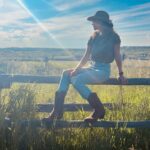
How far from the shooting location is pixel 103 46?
7359 millimetres

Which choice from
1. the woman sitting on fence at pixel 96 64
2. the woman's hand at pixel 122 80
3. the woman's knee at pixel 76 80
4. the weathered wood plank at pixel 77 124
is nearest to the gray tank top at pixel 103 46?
the woman sitting on fence at pixel 96 64

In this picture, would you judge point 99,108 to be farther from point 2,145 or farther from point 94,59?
point 2,145

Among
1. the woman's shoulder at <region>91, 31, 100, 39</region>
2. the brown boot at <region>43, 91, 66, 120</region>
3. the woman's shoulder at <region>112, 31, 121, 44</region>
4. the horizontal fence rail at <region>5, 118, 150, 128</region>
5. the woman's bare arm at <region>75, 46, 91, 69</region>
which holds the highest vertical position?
the woman's shoulder at <region>91, 31, 100, 39</region>

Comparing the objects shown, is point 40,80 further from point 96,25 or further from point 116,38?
point 116,38

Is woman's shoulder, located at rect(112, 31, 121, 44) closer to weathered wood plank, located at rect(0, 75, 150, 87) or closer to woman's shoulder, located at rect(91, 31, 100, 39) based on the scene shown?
woman's shoulder, located at rect(91, 31, 100, 39)

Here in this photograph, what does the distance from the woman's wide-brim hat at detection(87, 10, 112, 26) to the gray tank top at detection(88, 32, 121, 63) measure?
0.73 ft

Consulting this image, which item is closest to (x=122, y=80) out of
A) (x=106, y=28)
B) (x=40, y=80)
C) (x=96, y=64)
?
(x=96, y=64)

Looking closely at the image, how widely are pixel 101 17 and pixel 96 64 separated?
79 cm

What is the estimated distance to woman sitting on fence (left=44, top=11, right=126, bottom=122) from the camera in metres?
7.11

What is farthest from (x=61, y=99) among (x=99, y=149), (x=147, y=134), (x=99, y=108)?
(x=147, y=134)

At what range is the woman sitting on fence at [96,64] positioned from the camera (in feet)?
23.3

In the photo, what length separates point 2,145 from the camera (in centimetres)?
643

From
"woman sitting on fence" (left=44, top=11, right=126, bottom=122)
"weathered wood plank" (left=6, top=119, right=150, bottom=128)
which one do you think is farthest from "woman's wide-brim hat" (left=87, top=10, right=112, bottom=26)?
"weathered wood plank" (left=6, top=119, right=150, bottom=128)

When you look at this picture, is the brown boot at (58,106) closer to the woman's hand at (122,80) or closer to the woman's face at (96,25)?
the woman's hand at (122,80)
